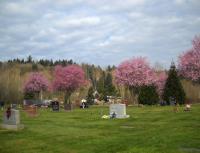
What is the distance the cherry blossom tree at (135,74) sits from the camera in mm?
87131

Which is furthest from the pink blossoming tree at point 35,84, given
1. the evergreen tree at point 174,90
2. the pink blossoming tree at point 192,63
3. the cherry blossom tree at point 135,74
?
the pink blossoming tree at point 192,63

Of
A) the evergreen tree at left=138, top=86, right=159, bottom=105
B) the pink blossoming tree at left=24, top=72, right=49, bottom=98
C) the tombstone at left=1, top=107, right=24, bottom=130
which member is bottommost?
the tombstone at left=1, top=107, right=24, bottom=130

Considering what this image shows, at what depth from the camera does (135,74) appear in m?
88.8

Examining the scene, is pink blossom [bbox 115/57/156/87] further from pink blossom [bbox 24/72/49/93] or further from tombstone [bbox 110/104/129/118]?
tombstone [bbox 110/104/129/118]

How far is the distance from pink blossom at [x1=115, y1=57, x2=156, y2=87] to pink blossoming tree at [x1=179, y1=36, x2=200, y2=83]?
12075 millimetres

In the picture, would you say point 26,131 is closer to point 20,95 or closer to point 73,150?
point 73,150

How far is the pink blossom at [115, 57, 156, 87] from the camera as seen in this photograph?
8719 cm

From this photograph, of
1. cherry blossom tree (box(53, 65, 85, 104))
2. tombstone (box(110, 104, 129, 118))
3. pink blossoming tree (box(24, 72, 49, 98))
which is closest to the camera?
tombstone (box(110, 104, 129, 118))

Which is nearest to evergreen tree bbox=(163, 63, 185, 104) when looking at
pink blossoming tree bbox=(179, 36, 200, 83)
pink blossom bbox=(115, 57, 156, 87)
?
pink blossoming tree bbox=(179, 36, 200, 83)

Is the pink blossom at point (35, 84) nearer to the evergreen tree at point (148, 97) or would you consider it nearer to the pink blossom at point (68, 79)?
the pink blossom at point (68, 79)

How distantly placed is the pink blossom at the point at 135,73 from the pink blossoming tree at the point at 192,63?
1207 centimetres

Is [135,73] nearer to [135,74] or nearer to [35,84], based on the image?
[135,74]

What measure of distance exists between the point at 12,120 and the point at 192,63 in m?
50.2

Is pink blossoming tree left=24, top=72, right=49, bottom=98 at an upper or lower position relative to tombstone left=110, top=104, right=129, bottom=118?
upper
